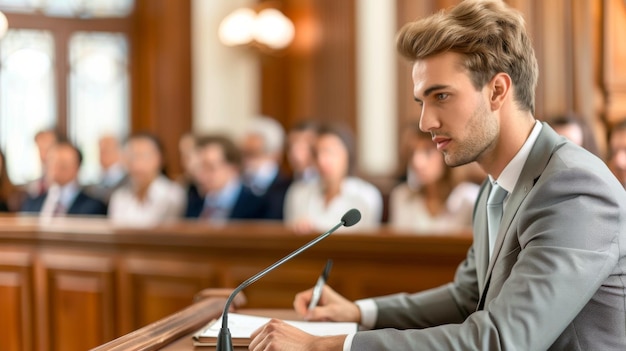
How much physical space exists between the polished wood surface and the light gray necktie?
144 centimetres

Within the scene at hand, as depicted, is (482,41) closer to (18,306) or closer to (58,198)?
(18,306)

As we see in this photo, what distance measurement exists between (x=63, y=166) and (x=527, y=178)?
16.7 ft

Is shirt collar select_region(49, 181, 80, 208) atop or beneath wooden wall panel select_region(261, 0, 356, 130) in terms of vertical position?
beneath

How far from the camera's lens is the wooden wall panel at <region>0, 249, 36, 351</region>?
4.65 m

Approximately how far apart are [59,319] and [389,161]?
3.36 m

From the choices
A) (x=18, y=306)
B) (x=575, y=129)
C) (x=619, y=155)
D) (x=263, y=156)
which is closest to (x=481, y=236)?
(x=619, y=155)

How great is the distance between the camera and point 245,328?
220 cm

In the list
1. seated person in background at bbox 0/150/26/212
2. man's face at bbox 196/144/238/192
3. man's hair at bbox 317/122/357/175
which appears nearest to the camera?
man's hair at bbox 317/122/357/175

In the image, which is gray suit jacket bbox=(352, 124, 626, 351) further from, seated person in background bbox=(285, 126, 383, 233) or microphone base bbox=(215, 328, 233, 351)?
seated person in background bbox=(285, 126, 383, 233)

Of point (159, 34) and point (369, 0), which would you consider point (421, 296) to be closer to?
point (369, 0)

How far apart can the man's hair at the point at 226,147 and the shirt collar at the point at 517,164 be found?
393 cm

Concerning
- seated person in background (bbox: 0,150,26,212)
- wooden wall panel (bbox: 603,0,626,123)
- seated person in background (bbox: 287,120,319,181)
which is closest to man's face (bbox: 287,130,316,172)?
seated person in background (bbox: 287,120,319,181)

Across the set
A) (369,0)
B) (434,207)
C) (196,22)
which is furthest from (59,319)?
(196,22)

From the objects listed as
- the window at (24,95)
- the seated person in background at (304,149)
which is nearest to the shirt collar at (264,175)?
the seated person in background at (304,149)
